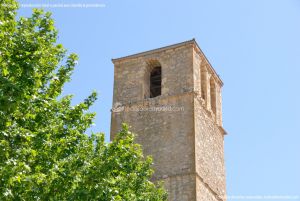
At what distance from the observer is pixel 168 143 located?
65.0 feet

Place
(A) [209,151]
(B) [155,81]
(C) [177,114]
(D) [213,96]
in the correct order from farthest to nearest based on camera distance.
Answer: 1. (D) [213,96]
2. (B) [155,81]
3. (A) [209,151]
4. (C) [177,114]

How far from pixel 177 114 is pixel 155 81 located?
2.91m

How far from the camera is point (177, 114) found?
66.3 ft

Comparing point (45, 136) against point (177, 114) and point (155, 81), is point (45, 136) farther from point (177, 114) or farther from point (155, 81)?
point (155, 81)

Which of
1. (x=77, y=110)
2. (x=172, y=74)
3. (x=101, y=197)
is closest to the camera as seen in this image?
(x=101, y=197)

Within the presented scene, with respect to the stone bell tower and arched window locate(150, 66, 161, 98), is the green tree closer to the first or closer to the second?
the stone bell tower

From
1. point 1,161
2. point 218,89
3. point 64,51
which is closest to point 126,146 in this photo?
point 64,51

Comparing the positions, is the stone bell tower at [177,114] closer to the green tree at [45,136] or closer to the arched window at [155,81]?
the arched window at [155,81]

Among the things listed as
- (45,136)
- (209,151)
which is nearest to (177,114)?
(209,151)

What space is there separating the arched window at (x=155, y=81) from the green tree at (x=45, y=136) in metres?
10.1

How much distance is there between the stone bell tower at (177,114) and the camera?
19156 millimetres

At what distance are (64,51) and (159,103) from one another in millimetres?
9366

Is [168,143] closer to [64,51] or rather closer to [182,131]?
[182,131]

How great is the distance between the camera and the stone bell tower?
754 inches
